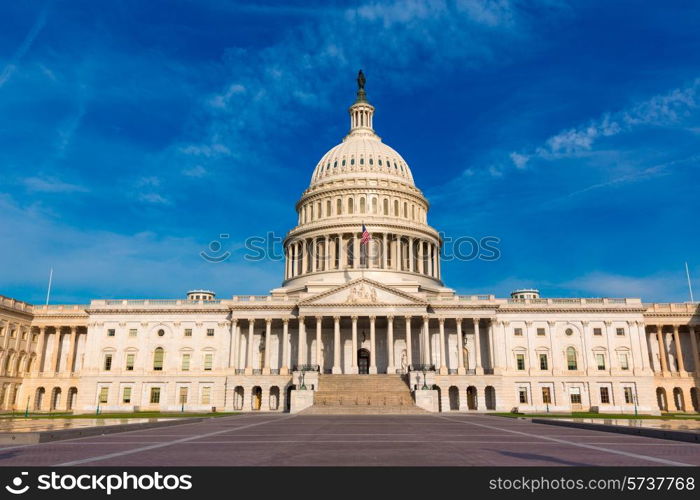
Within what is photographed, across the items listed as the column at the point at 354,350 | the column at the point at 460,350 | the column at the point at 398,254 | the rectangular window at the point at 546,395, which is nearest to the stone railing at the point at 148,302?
the column at the point at 354,350

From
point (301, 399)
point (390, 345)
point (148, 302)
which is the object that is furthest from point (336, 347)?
point (148, 302)

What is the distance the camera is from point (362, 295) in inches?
3105

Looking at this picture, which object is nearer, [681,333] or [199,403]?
[199,403]

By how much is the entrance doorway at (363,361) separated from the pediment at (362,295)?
10.1 metres

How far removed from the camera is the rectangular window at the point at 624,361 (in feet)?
264

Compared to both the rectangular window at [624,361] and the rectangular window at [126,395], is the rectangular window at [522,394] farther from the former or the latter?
the rectangular window at [126,395]

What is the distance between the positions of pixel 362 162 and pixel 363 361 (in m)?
40.7

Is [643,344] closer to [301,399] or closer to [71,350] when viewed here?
[301,399]

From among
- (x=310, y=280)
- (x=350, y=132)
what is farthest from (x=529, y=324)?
(x=350, y=132)

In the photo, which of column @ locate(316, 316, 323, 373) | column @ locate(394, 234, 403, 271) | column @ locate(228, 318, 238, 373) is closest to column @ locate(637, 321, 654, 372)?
column @ locate(394, 234, 403, 271)

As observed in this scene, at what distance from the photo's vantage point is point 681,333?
286 feet

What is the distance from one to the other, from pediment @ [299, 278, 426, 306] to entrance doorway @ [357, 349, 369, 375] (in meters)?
10.1
